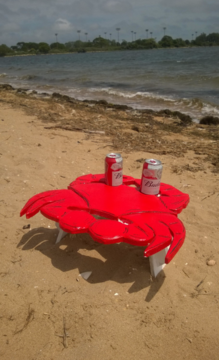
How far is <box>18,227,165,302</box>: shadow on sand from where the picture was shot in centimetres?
226

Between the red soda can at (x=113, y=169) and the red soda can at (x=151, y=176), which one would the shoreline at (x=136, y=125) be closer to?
the red soda can at (x=151, y=176)

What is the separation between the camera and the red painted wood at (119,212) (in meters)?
1.96

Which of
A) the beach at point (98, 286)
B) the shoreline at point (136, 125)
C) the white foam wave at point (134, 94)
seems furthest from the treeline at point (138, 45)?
the beach at point (98, 286)

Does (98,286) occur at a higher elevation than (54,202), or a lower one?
lower

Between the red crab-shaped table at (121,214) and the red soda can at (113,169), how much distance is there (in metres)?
0.06

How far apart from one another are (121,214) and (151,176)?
1.61 feet

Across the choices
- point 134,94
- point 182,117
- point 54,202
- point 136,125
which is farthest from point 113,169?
point 134,94

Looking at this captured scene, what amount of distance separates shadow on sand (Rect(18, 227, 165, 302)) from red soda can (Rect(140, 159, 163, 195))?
605mm

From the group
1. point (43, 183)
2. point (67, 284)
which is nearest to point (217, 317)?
point (67, 284)

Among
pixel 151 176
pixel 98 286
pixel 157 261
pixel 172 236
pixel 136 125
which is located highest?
pixel 151 176

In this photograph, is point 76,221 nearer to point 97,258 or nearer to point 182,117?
point 97,258

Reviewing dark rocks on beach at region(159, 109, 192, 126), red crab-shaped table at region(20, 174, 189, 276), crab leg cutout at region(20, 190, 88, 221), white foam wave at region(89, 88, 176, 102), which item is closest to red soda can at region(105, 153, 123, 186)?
red crab-shaped table at region(20, 174, 189, 276)

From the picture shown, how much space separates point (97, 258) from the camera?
2484 millimetres

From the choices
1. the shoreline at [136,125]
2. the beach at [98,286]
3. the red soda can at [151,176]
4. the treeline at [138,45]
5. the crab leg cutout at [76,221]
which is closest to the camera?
the beach at [98,286]
